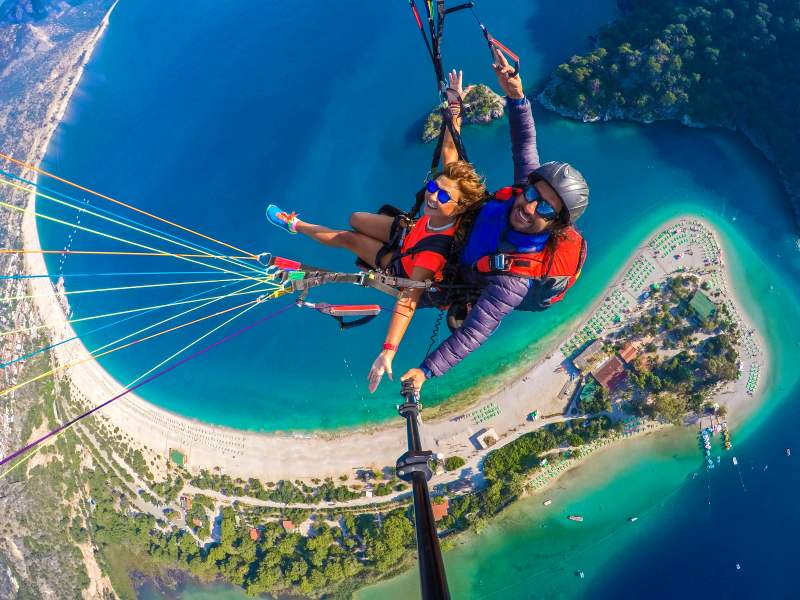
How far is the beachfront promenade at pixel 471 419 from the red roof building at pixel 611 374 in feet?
1.75

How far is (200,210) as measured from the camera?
12180mm

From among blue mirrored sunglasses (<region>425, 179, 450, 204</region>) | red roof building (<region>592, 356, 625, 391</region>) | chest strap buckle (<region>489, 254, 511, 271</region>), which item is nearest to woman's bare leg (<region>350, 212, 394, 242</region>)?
blue mirrored sunglasses (<region>425, 179, 450, 204</region>)

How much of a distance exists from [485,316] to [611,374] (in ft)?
26.6

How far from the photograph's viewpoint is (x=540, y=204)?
8.19 feet

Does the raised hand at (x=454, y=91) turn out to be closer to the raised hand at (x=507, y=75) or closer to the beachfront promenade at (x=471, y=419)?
the raised hand at (x=507, y=75)

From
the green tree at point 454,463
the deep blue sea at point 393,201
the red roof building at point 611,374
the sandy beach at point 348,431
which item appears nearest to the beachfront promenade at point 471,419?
the sandy beach at point 348,431

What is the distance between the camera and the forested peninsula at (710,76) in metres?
10.8

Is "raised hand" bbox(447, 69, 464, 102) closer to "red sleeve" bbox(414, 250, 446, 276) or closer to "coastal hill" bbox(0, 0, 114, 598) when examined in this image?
"red sleeve" bbox(414, 250, 446, 276)

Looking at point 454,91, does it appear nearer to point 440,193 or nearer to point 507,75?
point 507,75

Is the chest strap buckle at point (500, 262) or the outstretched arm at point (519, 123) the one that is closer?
the chest strap buckle at point (500, 262)

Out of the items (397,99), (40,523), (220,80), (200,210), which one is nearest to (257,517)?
(40,523)

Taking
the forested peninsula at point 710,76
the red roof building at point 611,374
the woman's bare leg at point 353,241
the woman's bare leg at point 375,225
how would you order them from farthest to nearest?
the forested peninsula at point 710,76, the red roof building at point 611,374, the woman's bare leg at point 353,241, the woman's bare leg at point 375,225

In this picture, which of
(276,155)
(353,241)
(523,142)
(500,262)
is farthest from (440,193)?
(276,155)

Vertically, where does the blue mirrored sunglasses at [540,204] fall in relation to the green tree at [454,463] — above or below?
above
